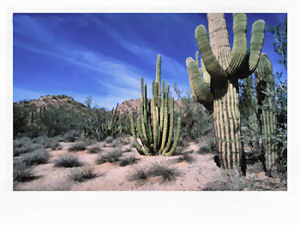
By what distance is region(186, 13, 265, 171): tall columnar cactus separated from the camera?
3018mm

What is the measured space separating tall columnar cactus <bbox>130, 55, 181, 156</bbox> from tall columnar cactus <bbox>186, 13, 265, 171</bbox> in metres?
1.73

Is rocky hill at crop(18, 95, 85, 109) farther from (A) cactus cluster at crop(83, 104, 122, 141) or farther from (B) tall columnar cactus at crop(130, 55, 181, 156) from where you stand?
(B) tall columnar cactus at crop(130, 55, 181, 156)

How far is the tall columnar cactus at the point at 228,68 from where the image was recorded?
302cm

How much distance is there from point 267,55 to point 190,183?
307 centimetres

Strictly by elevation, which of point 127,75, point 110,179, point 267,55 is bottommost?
point 110,179

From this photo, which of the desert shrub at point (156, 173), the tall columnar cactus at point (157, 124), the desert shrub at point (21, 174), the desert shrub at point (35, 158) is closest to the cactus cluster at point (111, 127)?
the desert shrub at point (35, 158)

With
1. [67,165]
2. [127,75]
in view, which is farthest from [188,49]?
[67,165]

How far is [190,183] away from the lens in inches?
121

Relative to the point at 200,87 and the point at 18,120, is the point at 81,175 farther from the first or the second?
the point at 18,120

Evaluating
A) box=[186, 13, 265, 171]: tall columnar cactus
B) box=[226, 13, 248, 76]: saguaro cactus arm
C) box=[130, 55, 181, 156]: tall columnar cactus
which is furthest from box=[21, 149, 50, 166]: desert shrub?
box=[226, 13, 248, 76]: saguaro cactus arm

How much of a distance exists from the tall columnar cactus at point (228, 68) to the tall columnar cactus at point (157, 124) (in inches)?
68.2
